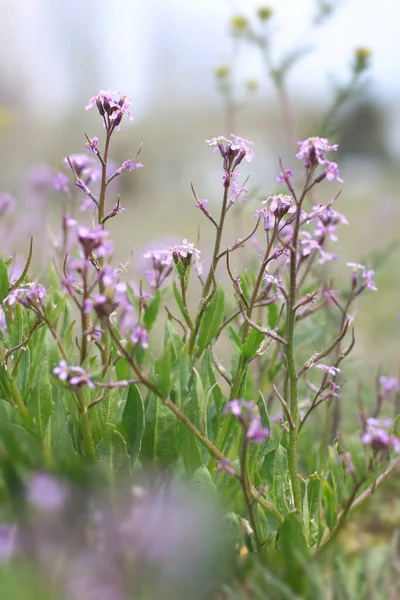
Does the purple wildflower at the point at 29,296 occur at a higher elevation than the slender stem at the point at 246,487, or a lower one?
higher

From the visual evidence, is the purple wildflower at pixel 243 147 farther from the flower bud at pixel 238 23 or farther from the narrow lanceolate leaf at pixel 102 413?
the flower bud at pixel 238 23

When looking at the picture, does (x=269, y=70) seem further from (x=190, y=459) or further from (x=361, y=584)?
(x=361, y=584)

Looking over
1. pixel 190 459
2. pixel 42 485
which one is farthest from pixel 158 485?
pixel 42 485

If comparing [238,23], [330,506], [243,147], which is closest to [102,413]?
[330,506]

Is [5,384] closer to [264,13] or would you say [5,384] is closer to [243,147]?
[243,147]

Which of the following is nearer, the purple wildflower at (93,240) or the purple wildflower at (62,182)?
the purple wildflower at (93,240)

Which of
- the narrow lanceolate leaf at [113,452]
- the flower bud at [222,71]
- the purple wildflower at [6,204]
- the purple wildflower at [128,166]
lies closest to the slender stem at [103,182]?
the purple wildflower at [128,166]
